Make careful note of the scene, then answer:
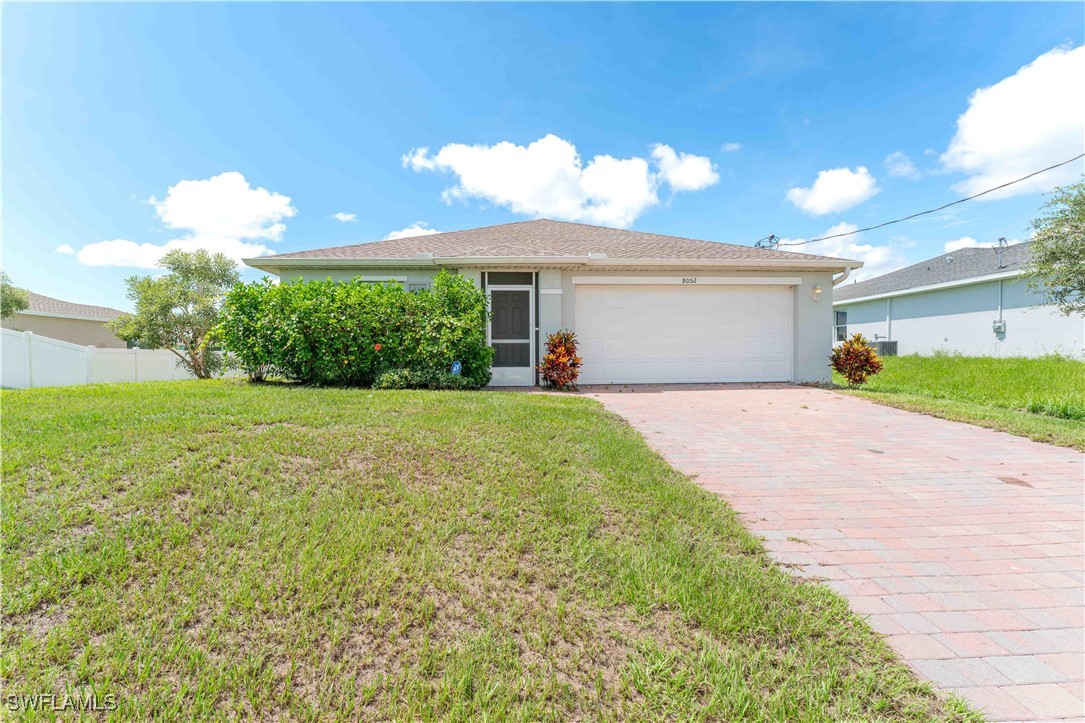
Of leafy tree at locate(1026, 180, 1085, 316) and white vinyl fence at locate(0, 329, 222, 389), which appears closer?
leafy tree at locate(1026, 180, 1085, 316)

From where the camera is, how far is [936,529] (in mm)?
3041

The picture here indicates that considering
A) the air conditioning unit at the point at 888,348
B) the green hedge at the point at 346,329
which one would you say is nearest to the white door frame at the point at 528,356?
the green hedge at the point at 346,329

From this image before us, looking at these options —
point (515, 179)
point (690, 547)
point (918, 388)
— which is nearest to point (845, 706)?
point (690, 547)

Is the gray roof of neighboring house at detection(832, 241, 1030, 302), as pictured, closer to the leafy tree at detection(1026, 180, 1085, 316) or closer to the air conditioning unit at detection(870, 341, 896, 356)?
the air conditioning unit at detection(870, 341, 896, 356)

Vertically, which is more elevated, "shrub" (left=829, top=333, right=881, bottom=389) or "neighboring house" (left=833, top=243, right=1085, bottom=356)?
"neighboring house" (left=833, top=243, right=1085, bottom=356)

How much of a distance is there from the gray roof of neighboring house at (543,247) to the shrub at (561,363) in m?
2.01

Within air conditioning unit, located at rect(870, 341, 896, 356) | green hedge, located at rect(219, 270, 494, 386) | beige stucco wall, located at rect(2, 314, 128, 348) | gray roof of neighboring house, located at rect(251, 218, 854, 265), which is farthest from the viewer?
air conditioning unit, located at rect(870, 341, 896, 356)

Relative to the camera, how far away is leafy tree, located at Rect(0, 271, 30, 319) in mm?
16531

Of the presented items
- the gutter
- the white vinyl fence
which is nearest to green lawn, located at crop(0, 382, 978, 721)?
the white vinyl fence

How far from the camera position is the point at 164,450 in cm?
329

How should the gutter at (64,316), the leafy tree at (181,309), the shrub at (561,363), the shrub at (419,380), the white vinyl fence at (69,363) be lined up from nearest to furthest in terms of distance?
the shrub at (419,380), the shrub at (561,363), the white vinyl fence at (69,363), the leafy tree at (181,309), the gutter at (64,316)

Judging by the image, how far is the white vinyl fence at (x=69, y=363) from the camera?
34.1 ft

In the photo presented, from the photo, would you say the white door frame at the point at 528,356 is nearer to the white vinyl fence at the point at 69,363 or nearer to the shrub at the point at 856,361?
the shrub at the point at 856,361

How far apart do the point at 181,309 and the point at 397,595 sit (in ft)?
58.3
